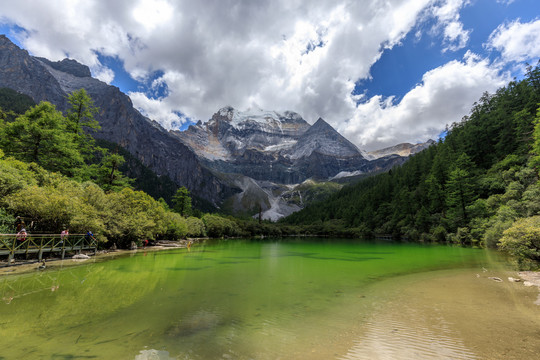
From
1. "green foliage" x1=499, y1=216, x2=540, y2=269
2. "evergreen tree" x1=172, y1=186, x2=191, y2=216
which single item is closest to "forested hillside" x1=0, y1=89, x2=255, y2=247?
"evergreen tree" x1=172, y1=186, x2=191, y2=216

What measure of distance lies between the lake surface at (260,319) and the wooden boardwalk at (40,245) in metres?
3.99

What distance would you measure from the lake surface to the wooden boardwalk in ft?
13.1

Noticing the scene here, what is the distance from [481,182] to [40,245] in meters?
66.9

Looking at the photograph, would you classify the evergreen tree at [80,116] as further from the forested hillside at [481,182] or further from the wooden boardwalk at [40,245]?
the forested hillside at [481,182]

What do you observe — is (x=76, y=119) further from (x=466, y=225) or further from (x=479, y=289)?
(x=466, y=225)

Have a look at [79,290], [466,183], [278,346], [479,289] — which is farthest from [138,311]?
[466,183]

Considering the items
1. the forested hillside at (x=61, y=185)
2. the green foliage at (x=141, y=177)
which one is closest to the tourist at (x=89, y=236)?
the forested hillside at (x=61, y=185)

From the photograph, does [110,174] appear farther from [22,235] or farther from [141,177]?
[141,177]

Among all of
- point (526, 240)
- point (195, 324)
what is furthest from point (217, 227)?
point (195, 324)

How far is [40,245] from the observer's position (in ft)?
61.9

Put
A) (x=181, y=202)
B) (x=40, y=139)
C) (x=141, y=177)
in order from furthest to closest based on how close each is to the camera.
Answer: (x=141, y=177) < (x=181, y=202) < (x=40, y=139)

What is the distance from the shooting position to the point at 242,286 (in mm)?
14031

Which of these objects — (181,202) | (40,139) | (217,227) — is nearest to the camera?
(40,139)

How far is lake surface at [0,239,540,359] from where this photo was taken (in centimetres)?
616
